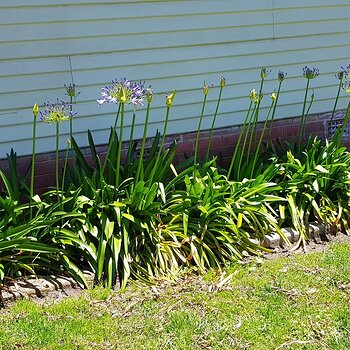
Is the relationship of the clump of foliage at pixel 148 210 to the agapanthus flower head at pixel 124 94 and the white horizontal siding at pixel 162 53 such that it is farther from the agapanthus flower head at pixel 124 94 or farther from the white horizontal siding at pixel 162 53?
the white horizontal siding at pixel 162 53

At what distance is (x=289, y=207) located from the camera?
5.46 m

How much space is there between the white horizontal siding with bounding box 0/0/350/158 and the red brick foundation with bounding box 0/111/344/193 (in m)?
0.09

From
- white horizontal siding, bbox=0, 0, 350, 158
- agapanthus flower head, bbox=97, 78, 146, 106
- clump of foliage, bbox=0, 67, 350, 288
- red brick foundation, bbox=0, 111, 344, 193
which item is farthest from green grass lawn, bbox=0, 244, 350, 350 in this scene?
white horizontal siding, bbox=0, 0, 350, 158

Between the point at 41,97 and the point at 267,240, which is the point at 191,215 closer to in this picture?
the point at 267,240

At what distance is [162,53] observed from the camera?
5938 mm

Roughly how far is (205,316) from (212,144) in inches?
109

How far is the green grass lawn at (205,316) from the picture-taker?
143 inches

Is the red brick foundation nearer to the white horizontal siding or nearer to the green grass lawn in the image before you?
the white horizontal siding

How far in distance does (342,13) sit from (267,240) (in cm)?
334

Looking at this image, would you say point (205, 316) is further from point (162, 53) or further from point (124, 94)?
point (162, 53)

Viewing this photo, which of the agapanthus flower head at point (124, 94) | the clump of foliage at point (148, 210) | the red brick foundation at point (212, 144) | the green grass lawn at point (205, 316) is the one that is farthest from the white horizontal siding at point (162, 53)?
the green grass lawn at point (205, 316)

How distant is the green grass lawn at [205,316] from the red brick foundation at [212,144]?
165 cm

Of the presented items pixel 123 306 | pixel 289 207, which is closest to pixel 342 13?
pixel 289 207

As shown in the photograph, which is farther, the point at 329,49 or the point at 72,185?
the point at 329,49
